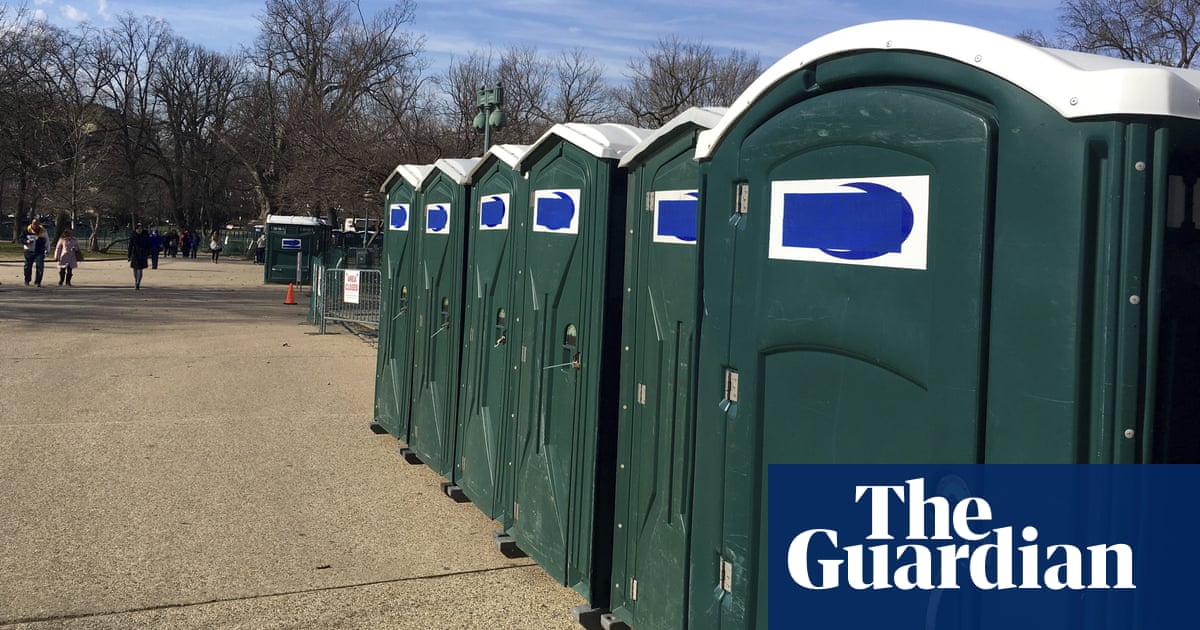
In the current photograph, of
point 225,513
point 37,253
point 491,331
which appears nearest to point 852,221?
point 491,331

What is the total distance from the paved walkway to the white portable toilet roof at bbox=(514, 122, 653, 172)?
87.6 inches

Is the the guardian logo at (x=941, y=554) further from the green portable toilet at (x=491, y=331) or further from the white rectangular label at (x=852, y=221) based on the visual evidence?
the green portable toilet at (x=491, y=331)

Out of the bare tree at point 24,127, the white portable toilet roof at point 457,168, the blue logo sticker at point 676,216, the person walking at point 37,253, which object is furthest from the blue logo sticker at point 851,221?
the bare tree at point 24,127

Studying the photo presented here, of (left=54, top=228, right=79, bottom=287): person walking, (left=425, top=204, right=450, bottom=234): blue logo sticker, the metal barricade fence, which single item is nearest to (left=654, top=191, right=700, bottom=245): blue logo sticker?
(left=425, top=204, right=450, bottom=234): blue logo sticker

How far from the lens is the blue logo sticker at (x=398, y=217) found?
368 inches

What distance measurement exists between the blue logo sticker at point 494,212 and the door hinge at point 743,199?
2903mm

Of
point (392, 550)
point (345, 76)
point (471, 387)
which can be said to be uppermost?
point (345, 76)

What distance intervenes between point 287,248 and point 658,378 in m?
29.1

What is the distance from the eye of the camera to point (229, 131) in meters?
68.5

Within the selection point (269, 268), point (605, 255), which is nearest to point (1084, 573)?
point (605, 255)

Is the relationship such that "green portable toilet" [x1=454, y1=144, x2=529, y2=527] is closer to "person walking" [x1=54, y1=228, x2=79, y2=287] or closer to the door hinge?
the door hinge

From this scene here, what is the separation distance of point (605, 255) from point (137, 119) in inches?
2923

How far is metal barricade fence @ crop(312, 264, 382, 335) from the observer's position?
1761cm

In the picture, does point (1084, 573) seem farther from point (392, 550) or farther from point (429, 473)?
point (429, 473)
